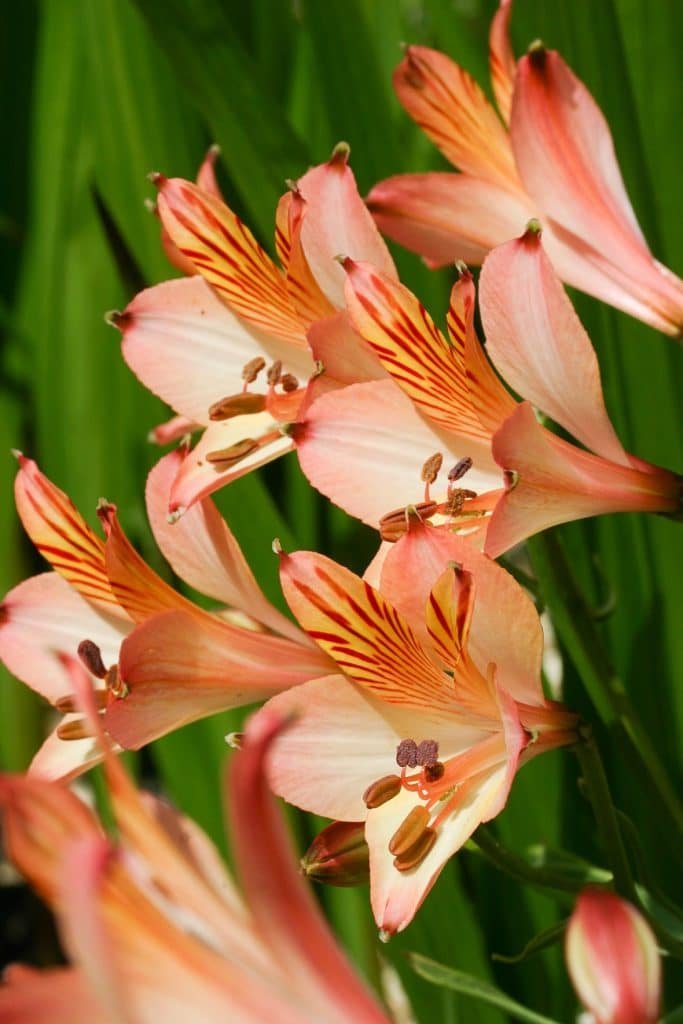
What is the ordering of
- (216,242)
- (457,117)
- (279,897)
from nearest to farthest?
(279,897) < (216,242) < (457,117)

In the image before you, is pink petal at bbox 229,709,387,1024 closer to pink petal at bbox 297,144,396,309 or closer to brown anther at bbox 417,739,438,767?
brown anther at bbox 417,739,438,767

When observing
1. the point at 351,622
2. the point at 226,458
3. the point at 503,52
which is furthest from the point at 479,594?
the point at 503,52

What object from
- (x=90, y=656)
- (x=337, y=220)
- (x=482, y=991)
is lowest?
(x=482, y=991)

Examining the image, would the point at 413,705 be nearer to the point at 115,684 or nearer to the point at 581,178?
the point at 115,684

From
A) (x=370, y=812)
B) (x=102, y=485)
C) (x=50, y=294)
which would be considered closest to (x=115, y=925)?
(x=370, y=812)

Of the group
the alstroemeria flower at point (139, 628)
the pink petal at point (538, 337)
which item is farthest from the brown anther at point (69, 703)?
the pink petal at point (538, 337)
